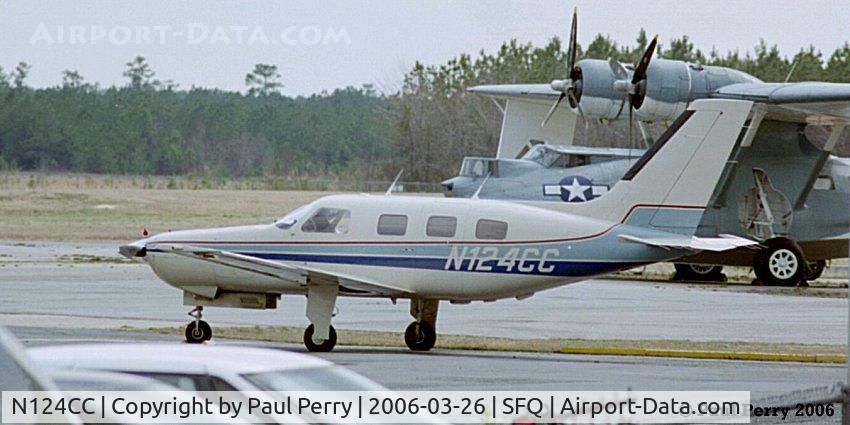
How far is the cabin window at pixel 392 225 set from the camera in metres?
19.2

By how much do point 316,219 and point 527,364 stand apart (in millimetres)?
3735

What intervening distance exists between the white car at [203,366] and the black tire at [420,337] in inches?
435

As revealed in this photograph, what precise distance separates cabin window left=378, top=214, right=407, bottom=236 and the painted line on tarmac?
248 cm

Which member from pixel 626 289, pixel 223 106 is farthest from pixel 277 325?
pixel 223 106

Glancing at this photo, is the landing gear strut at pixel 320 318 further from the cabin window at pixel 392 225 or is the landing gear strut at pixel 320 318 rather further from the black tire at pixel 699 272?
the black tire at pixel 699 272

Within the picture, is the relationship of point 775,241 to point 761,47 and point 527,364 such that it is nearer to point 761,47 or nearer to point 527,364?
point 527,364

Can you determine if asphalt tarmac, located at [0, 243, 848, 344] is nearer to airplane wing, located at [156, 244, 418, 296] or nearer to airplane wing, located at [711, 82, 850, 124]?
airplane wing, located at [156, 244, 418, 296]

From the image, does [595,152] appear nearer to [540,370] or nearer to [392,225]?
[392,225]

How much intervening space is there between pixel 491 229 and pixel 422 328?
1.49 meters

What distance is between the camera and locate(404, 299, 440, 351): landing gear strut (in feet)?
61.9

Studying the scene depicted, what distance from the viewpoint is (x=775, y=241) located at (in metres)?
33.7

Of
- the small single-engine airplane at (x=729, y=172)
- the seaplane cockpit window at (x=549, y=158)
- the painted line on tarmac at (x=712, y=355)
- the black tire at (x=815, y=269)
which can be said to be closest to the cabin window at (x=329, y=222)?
the painted line on tarmac at (x=712, y=355)
